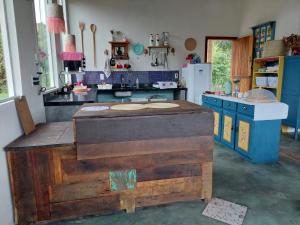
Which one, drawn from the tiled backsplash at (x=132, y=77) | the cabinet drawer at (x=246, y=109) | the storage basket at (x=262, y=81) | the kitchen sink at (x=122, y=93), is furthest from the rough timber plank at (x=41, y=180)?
the storage basket at (x=262, y=81)

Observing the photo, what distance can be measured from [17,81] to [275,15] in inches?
205

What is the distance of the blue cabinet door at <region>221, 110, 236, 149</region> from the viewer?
12.0ft

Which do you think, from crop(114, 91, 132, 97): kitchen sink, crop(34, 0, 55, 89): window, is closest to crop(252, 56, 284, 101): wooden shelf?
crop(114, 91, 132, 97): kitchen sink

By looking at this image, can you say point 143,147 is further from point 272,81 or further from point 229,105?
point 272,81

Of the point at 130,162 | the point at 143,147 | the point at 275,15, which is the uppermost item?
the point at 275,15

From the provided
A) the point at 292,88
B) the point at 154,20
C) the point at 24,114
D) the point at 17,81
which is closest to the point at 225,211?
the point at 24,114

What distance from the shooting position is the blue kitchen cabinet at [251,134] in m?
3.17

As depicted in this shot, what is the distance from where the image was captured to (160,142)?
208 centimetres

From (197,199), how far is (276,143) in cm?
163

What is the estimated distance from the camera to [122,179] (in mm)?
2068

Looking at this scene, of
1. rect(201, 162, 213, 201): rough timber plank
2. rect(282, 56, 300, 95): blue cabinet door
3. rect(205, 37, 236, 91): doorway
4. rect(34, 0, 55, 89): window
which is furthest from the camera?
rect(205, 37, 236, 91): doorway

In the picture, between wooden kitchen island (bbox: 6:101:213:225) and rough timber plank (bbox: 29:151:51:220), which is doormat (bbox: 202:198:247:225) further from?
rough timber plank (bbox: 29:151:51:220)

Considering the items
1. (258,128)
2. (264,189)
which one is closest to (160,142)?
(264,189)

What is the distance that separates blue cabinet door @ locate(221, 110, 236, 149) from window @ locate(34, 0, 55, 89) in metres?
2.82
